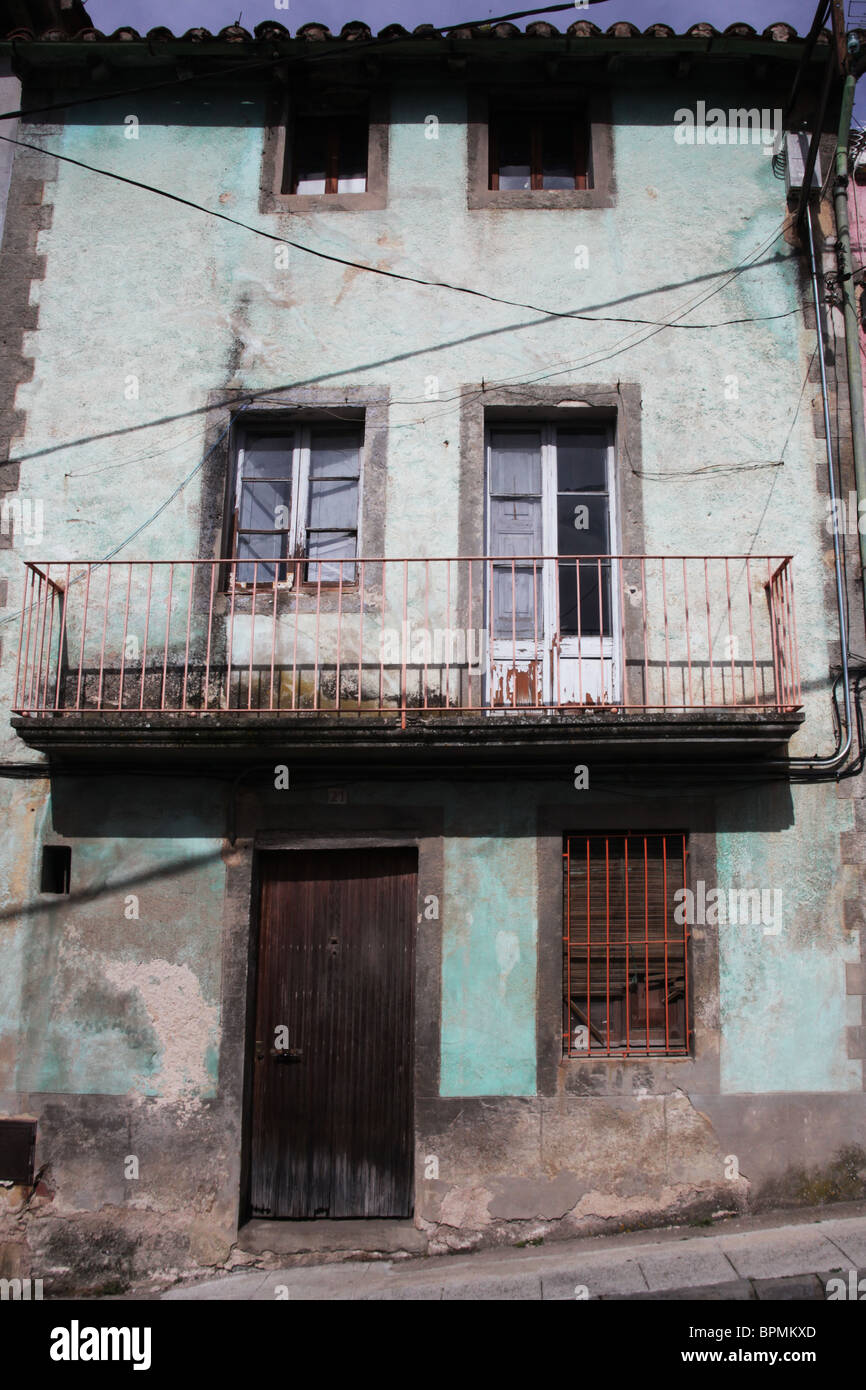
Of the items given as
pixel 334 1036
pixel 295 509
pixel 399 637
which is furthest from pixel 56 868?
pixel 295 509

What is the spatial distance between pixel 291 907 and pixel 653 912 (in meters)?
2.32

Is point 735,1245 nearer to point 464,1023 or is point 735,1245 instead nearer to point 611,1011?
point 611,1011

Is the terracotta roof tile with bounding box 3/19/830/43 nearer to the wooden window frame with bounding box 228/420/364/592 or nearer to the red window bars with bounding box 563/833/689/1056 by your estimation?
the wooden window frame with bounding box 228/420/364/592

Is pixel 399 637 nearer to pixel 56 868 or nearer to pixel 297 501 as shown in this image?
pixel 297 501

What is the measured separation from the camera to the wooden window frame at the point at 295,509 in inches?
263

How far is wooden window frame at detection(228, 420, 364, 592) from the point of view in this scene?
667 cm

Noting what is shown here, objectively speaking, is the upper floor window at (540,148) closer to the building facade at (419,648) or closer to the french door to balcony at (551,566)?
the building facade at (419,648)

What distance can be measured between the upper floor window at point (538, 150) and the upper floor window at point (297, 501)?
236 cm

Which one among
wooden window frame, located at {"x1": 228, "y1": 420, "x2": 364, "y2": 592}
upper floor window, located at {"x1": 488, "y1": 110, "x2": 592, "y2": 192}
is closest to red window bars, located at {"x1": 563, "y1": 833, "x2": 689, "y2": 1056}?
wooden window frame, located at {"x1": 228, "y1": 420, "x2": 364, "y2": 592}

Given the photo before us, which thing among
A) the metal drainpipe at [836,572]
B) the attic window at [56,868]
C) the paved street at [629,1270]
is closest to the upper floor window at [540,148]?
the metal drainpipe at [836,572]

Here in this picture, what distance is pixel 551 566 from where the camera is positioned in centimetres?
667

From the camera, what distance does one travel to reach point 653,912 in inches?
243

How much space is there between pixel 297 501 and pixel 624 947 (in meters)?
3.73

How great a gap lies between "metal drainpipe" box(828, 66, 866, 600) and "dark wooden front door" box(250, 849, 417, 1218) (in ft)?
12.7
